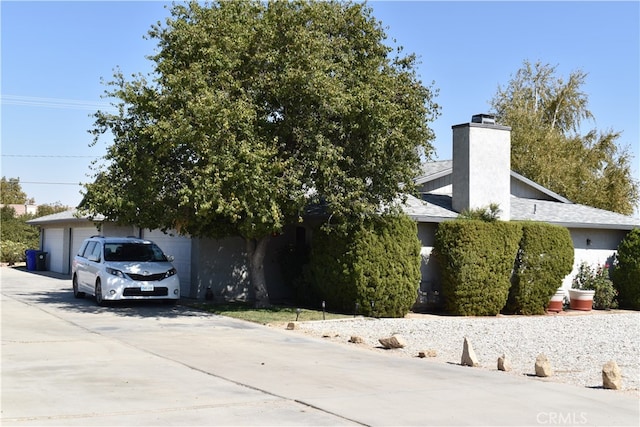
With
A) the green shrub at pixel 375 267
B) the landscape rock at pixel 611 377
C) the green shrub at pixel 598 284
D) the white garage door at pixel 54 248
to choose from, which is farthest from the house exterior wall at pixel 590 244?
the white garage door at pixel 54 248

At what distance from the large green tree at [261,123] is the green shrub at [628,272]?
8681mm

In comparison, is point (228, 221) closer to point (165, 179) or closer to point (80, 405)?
point (165, 179)

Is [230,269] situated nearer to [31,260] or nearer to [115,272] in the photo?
[115,272]

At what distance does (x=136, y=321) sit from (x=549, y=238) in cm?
1149

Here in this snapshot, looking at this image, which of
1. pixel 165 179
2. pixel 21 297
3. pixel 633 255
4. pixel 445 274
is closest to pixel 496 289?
pixel 445 274

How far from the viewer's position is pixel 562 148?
37250mm

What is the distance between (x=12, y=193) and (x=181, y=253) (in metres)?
76.8

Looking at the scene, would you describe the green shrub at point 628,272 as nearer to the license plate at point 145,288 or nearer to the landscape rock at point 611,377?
the landscape rock at point 611,377

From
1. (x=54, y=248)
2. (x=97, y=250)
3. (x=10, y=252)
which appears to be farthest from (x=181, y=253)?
(x=10, y=252)

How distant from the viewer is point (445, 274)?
784 inches

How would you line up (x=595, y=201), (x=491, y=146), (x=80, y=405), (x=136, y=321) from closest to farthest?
(x=80, y=405), (x=136, y=321), (x=491, y=146), (x=595, y=201)

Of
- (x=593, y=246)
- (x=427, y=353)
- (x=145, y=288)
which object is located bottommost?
(x=427, y=353)

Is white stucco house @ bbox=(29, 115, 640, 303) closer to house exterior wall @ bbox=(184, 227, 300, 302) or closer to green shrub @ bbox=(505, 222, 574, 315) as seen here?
house exterior wall @ bbox=(184, 227, 300, 302)

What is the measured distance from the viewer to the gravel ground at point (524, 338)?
469 inches
